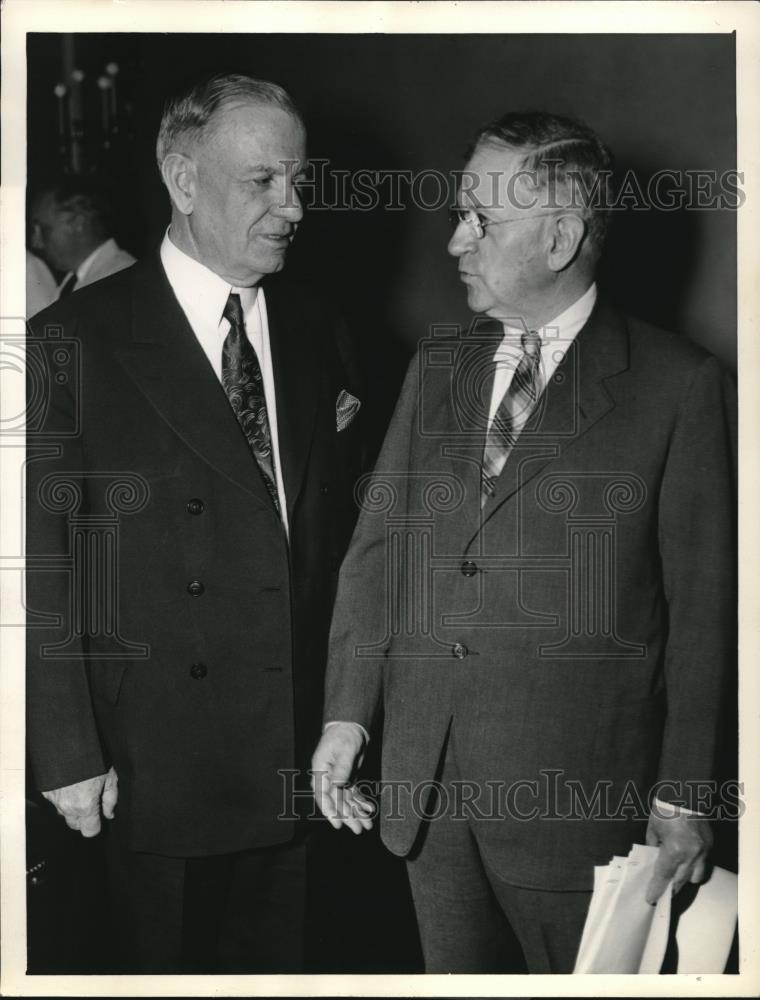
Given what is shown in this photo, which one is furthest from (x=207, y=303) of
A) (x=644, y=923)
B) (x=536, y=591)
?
(x=644, y=923)

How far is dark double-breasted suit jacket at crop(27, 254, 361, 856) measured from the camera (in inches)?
77.6

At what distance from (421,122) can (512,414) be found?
1.81 feet

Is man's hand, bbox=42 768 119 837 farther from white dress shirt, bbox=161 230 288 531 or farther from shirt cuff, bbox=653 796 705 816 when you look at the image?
shirt cuff, bbox=653 796 705 816

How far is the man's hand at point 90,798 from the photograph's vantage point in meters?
2.02

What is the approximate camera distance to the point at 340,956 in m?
2.11

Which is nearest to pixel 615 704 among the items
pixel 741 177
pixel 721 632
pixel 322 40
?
pixel 721 632

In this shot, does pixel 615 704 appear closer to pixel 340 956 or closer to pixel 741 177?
pixel 340 956

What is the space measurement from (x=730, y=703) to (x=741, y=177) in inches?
37.7

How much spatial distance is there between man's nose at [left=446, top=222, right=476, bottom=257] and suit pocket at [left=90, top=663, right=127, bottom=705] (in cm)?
94

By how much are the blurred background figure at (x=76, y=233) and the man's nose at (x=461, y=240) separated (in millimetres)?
571

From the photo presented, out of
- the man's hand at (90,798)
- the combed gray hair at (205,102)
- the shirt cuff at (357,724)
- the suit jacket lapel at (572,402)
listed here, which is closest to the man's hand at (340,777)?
the shirt cuff at (357,724)

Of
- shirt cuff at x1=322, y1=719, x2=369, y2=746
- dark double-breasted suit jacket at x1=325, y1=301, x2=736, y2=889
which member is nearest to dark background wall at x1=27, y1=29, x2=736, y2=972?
dark double-breasted suit jacket at x1=325, y1=301, x2=736, y2=889

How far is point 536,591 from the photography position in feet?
6.55

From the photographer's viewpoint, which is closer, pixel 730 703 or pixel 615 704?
pixel 615 704
